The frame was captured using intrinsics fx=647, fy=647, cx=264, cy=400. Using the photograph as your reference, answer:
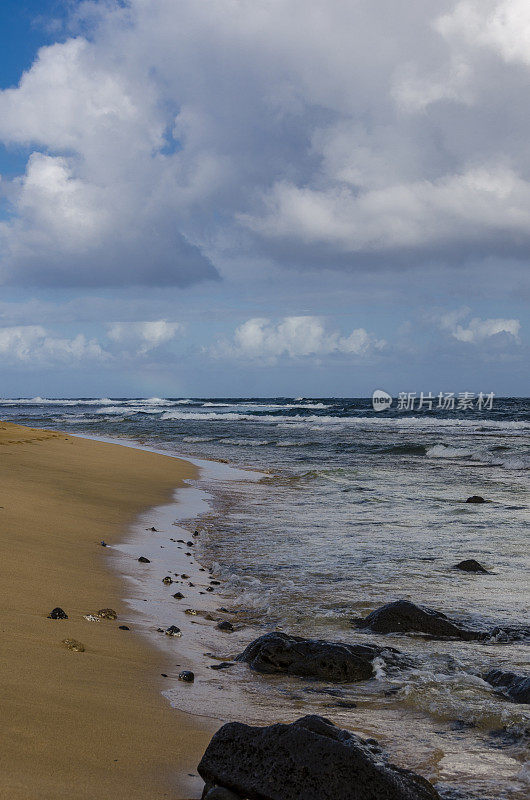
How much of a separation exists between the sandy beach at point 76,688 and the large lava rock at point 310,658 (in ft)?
Answer: 2.07

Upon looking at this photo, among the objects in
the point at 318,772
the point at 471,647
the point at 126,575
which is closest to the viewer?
the point at 318,772

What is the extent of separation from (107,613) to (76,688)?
1.58 metres

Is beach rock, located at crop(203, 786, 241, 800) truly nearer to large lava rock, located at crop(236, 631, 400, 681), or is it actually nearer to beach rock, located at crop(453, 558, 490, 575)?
large lava rock, located at crop(236, 631, 400, 681)

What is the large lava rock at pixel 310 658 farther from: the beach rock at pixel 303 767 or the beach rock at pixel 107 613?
the beach rock at pixel 303 767

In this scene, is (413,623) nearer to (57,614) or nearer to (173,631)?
(173,631)

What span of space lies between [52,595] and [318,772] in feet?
11.0

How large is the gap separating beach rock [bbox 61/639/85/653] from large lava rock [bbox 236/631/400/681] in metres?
1.04

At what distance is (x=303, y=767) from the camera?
244 centimetres

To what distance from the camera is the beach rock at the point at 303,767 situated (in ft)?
7.80

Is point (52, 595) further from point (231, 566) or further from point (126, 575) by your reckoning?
point (231, 566)

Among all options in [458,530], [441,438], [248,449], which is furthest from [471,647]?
[441,438]

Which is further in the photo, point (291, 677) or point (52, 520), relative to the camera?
point (52, 520)

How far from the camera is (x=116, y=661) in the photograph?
4.01m

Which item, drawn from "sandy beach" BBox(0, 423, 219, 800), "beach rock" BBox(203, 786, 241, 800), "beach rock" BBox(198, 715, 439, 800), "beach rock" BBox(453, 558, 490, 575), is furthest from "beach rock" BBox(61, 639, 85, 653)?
"beach rock" BBox(453, 558, 490, 575)
